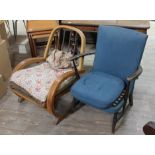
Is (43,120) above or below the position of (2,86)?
below

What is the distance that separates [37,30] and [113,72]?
128cm

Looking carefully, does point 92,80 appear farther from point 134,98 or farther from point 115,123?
point 134,98

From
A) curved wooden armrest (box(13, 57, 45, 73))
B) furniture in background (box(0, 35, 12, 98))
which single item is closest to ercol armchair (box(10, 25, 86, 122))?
curved wooden armrest (box(13, 57, 45, 73))

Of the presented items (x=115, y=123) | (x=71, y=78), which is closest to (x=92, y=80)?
(x=71, y=78)

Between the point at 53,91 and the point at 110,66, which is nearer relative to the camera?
the point at 53,91

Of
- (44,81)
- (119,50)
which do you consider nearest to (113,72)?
(119,50)

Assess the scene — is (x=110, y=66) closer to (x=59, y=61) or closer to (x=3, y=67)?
(x=59, y=61)

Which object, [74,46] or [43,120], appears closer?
[43,120]

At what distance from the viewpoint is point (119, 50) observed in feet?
6.03

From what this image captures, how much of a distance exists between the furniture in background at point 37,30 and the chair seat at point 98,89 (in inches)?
44.2

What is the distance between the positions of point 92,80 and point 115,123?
465mm

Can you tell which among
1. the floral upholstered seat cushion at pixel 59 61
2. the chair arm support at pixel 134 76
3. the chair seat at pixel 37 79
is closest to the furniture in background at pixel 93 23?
the floral upholstered seat cushion at pixel 59 61
